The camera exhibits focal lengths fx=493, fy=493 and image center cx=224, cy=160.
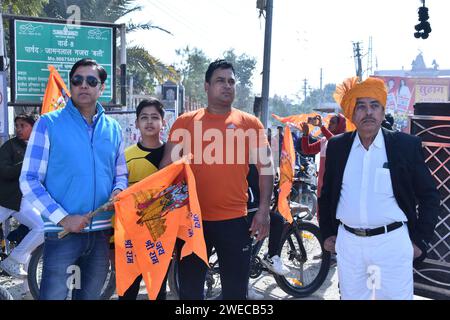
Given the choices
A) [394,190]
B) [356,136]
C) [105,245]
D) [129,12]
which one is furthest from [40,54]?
[129,12]

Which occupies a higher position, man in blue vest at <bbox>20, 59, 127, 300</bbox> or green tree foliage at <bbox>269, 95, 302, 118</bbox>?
green tree foliage at <bbox>269, 95, 302, 118</bbox>

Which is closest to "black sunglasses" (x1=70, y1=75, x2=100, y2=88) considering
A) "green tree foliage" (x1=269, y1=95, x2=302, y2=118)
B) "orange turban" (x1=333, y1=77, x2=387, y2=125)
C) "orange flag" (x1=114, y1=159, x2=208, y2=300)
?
"orange flag" (x1=114, y1=159, x2=208, y2=300)


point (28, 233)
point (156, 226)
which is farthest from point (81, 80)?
point (28, 233)

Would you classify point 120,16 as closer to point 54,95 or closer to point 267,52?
point 267,52

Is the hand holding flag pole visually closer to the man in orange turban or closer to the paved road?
the man in orange turban

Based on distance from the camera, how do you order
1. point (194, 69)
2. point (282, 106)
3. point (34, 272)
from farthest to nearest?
point (282, 106) < point (194, 69) < point (34, 272)

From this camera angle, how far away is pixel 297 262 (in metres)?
5.21

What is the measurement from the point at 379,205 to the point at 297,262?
250 cm

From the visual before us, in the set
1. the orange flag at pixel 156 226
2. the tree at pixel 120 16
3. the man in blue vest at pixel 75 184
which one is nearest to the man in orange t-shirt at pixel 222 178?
the orange flag at pixel 156 226

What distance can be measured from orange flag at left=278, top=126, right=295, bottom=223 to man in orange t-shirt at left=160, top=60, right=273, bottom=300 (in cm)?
154

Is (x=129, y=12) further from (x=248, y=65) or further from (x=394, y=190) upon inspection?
(x=248, y=65)

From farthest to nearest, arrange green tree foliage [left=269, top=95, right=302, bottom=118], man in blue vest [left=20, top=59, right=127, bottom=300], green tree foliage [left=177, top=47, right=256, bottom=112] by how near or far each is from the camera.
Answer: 1. green tree foliage [left=269, top=95, right=302, bottom=118]
2. green tree foliage [left=177, top=47, right=256, bottom=112]
3. man in blue vest [left=20, top=59, right=127, bottom=300]

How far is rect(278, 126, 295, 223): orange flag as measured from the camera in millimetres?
4914

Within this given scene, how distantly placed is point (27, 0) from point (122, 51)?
643cm
